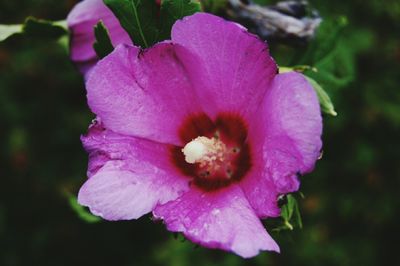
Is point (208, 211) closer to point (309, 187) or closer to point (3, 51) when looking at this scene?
point (309, 187)

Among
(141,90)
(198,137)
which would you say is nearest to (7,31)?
(141,90)

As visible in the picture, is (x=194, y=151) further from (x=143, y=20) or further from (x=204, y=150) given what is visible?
(x=143, y=20)

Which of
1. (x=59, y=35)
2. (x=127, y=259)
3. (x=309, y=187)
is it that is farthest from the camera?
(x=127, y=259)

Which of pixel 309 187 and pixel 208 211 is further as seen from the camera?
pixel 309 187

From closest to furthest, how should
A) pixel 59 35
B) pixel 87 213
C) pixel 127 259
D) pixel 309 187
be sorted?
pixel 59 35 → pixel 87 213 → pixel 309 187 → pixel 127 259

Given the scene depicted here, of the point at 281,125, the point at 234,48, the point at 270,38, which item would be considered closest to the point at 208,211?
the point at 281,125

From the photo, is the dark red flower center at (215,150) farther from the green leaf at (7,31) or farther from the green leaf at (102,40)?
the green leaf at (7,31)
